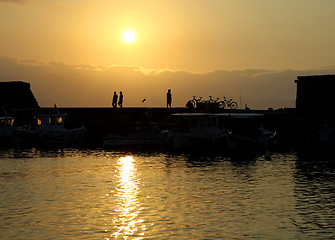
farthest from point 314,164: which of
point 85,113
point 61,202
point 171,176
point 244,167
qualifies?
point 85,113

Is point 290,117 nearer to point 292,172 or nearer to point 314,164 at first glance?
point 314,164

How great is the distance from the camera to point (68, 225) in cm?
1966

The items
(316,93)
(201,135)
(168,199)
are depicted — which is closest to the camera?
(168,199)

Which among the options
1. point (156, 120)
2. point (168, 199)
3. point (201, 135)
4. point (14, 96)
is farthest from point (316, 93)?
point (168, 199)

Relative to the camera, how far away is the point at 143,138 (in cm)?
6034

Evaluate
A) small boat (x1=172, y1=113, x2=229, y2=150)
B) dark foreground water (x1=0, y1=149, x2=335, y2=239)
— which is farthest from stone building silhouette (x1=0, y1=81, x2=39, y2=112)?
dark foreground water (x1=0, y1=149, x2=335, y2=239)

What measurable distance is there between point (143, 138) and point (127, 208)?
37.5 meters

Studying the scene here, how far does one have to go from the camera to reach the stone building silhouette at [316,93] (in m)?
64.4

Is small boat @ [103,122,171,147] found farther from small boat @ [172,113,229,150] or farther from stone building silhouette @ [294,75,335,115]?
stone building silhouette @ [294,75,335,115]

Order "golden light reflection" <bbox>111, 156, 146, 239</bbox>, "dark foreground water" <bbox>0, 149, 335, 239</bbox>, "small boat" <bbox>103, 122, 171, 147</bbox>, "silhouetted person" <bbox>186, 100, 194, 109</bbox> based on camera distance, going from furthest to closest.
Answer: "silhouetted person" <bbox>186, 100, 194, 109</bbox>
"small boat" <bbox>103, 122, 171, 147</bbox>
"dark foreground water" <bbox>0, 149, 335, 239</bbox>
"golden light reflection" <bbox>111, 156, 146, 239</bbox>

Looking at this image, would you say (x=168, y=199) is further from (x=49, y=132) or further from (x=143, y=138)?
(x=49, y=132)

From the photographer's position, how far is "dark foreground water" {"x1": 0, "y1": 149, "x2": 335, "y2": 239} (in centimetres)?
1884

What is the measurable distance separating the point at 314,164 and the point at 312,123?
929 inches

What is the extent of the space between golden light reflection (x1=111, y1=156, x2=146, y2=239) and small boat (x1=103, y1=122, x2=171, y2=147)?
75.3 ft
